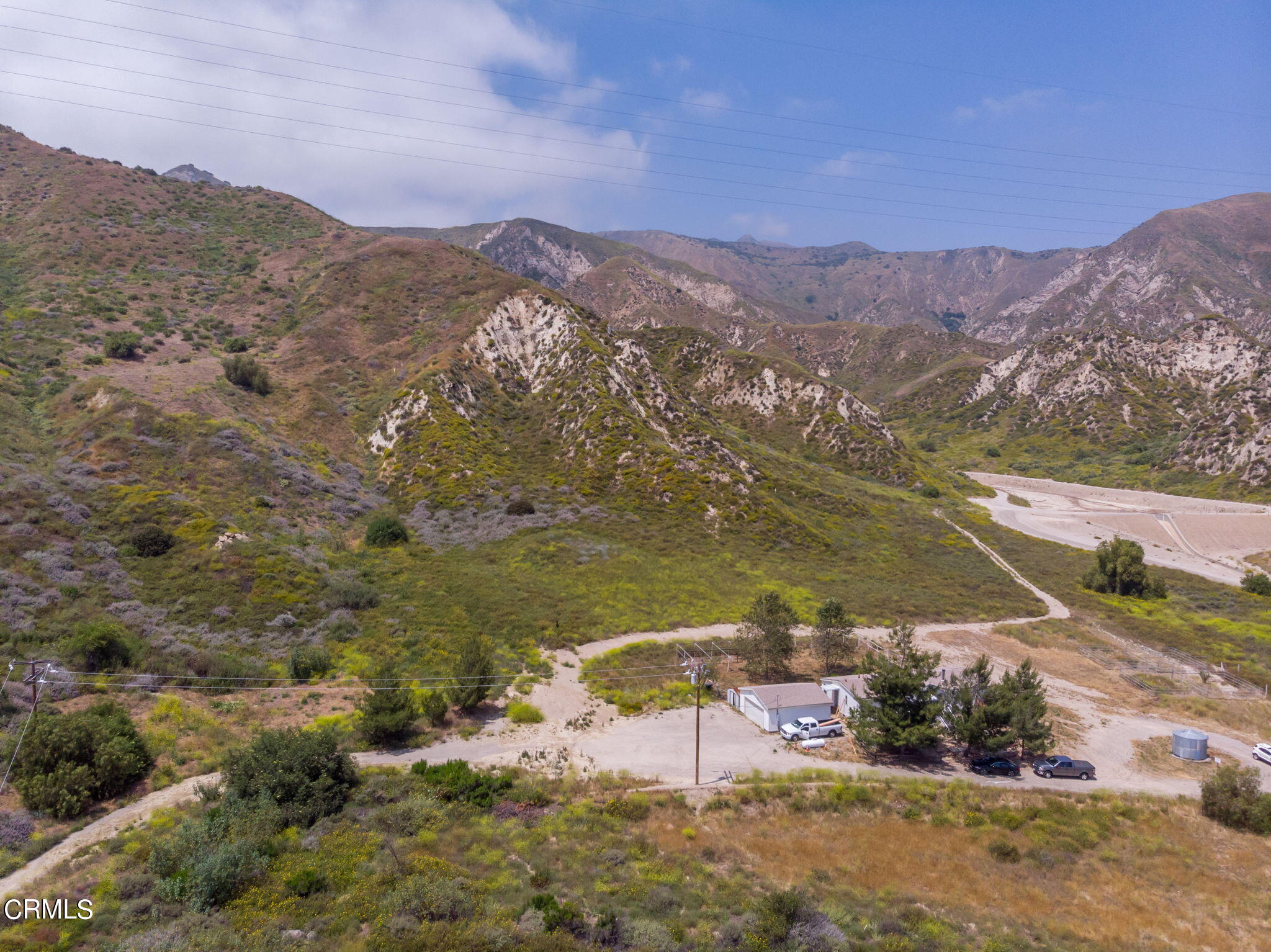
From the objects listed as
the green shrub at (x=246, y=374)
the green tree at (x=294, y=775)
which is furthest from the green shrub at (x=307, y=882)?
the green shrub at (x=246, y=374)

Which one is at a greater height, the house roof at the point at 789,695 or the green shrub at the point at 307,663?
the green shrub at the point at 307,663

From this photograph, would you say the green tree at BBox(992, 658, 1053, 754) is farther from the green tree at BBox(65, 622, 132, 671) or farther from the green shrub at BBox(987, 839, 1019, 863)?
the green tree at BBox(65, 622, 132, 671)

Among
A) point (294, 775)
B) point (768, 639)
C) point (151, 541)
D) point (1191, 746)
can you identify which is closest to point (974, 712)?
point (1191, 746)

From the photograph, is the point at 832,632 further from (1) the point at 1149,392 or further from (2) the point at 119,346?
(1) the point at 1149,392

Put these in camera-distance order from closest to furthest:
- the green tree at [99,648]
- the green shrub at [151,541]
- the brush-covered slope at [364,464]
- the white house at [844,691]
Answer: the green tree at [99,648] → the white house at [844,691] → the brush-covered slope at [364,464] → the green shrub at [151,541]

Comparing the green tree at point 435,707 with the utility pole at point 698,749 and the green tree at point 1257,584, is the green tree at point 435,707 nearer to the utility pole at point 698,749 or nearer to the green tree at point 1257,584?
the utility pole at point 698,749

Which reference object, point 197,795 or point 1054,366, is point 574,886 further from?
point 1054,366

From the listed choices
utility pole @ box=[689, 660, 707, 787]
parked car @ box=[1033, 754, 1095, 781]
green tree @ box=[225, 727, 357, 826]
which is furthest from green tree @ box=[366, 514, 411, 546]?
parked car @ box=[1033, 754, 1095, 781]
